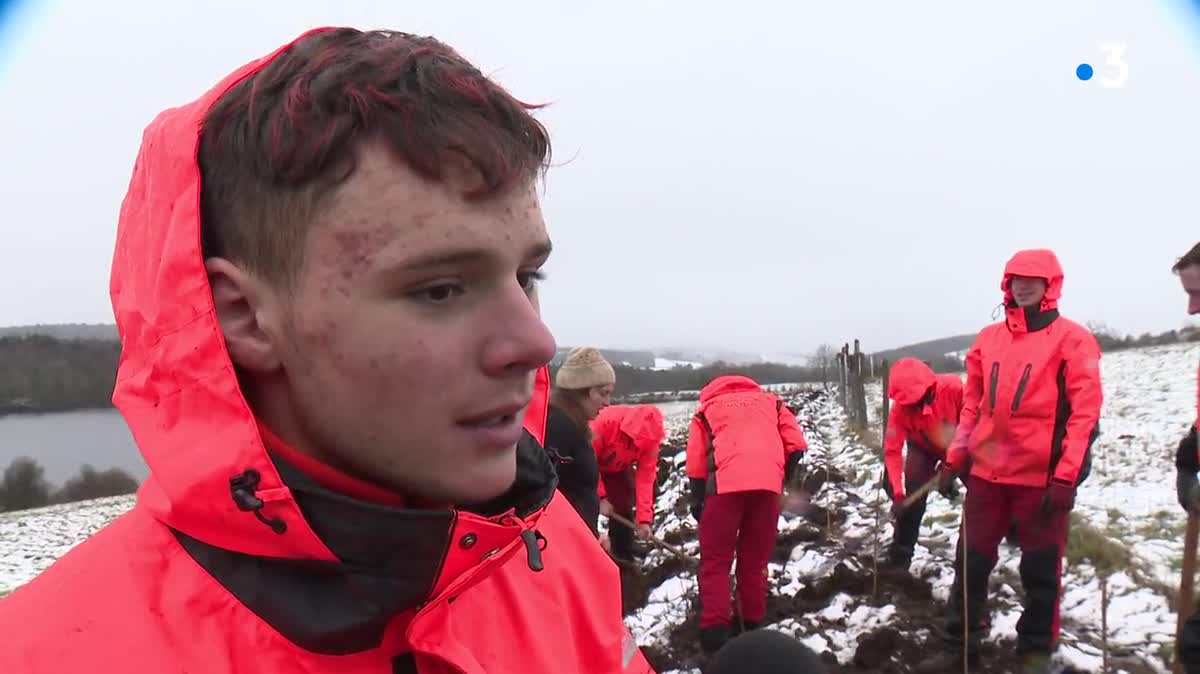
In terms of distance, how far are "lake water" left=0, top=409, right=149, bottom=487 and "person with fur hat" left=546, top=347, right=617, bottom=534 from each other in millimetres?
25621

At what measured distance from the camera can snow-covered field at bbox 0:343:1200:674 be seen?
483cm

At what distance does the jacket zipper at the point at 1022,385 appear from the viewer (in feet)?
14.8

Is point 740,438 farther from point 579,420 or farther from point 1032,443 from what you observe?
point 1032,443

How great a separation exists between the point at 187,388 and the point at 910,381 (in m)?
6.52

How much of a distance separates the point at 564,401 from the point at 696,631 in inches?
92.9

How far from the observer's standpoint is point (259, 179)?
921 millimetres

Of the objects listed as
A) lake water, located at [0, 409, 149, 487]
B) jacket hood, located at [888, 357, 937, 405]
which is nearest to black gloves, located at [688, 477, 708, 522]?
jacket hood, located at [888, 357, 937, 405]

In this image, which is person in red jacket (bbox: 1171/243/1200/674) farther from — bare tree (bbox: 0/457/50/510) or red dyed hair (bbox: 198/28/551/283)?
bare tree (bbox: 0/457/50/510)

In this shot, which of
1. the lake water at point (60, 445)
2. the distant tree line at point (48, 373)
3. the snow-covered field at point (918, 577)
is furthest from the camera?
the lake water at point (60, 445)

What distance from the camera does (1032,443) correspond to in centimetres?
442

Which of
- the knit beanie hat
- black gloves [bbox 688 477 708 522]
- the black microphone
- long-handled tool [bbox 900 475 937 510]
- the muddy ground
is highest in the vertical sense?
the knit beanie hat

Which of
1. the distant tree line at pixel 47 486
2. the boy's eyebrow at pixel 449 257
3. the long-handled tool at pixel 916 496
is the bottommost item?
the distant tree line at pixel 47 486

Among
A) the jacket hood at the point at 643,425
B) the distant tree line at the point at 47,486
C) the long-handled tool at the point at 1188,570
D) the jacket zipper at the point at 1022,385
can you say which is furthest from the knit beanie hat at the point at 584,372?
the distant tree line at the point at 47,486

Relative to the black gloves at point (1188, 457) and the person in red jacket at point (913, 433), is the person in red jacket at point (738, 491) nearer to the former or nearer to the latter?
the person in red jacket at point (913, 433)
